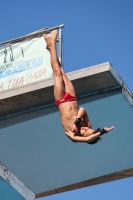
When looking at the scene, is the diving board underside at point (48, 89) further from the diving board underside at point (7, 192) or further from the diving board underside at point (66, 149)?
the diving board underside at point (7, 192)

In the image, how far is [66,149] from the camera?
14.7m

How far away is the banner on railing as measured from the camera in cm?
1491

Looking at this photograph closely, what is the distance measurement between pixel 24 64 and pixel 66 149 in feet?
7.56

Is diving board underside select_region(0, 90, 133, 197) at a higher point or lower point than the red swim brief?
higher

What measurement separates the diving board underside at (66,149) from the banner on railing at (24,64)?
3.15 feet

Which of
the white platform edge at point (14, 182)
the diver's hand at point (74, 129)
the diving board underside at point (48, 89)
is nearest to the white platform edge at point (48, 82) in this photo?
the diving board underside at point (48, 89)

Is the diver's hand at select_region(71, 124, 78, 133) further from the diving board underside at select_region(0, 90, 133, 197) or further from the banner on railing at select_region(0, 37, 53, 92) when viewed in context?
the banner on railing at select_region(0, 37, 53, 92)

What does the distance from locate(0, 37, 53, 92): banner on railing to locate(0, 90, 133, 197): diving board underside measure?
959mm

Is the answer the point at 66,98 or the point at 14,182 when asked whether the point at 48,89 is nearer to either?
the point at 14,182

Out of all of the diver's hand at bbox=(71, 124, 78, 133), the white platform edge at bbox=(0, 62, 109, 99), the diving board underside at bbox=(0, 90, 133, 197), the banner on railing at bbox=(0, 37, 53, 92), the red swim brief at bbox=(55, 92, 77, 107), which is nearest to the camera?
the diver's hand at bbox=(71, 124, 78, 133)

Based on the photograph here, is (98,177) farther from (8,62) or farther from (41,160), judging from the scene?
(8,62)

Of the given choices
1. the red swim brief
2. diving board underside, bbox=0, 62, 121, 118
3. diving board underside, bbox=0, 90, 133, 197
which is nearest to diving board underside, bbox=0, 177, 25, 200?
the red swim brief

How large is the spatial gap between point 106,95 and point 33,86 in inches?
62.7

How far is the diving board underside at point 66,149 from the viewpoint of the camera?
1380cm
